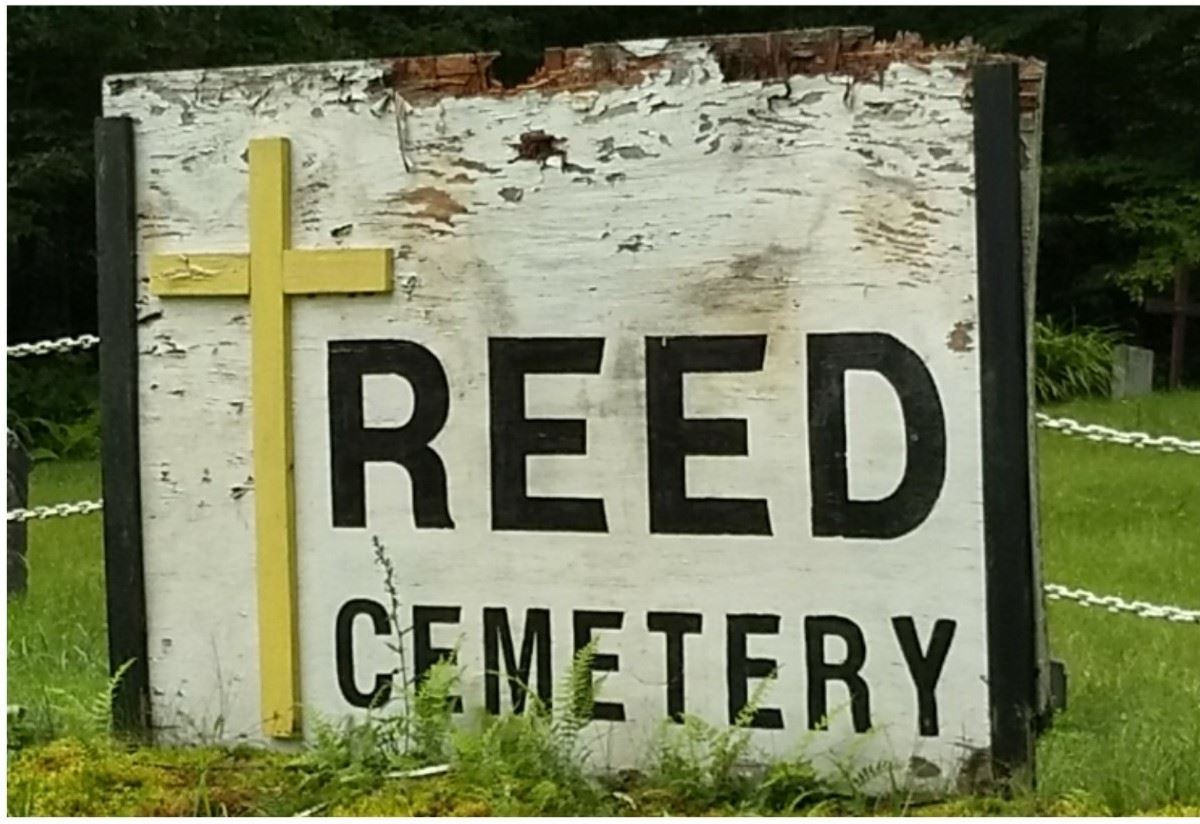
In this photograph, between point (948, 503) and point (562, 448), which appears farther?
point (562, 448)

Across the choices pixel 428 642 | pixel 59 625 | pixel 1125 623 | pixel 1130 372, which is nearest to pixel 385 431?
pixel 428 642

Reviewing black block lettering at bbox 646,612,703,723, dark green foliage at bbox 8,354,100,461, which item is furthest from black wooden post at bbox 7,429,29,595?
dark green foliage at bbox 8,354,100,461

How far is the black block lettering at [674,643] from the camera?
2955 mm

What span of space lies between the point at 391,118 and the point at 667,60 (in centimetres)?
52

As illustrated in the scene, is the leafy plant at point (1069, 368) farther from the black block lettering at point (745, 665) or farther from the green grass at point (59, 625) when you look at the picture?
the black block lettering at point (745, 665)

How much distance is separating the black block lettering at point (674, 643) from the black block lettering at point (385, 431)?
41 cm

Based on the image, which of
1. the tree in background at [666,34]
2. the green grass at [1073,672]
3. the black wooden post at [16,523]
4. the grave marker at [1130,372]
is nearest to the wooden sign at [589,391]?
the green grass at [1073,672]

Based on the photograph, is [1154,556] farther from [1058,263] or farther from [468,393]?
[1058,263]

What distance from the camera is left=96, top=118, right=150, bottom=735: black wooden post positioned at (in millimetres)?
3289

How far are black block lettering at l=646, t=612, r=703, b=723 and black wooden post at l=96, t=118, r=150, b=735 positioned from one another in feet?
3.41

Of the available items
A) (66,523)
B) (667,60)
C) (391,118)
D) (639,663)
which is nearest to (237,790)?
(639,663)

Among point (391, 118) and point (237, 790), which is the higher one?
point (391, 118)

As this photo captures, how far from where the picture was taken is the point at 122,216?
10.8ft

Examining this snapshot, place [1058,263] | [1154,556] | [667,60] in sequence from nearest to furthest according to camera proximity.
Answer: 1. [667,60]
2. [1154,556]
3. [1058,263]
